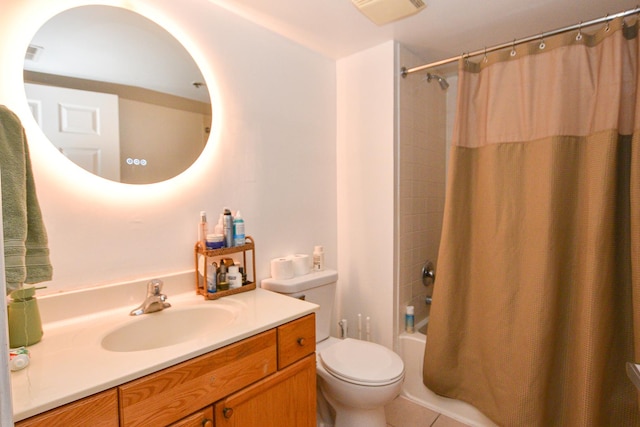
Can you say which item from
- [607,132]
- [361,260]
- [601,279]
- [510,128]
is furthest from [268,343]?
[607,132]

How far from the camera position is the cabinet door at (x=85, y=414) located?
71 centimetres

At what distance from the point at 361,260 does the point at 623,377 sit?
134 centimetres

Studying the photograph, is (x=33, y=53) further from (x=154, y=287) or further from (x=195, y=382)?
(x=195, y=382)

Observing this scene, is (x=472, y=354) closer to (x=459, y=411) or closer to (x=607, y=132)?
(x=459, y=411)

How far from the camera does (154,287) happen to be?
1.27 m

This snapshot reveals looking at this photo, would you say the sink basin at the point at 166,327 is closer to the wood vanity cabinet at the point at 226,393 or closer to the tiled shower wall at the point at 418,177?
the wood vanity cabinet at the point at 226,393

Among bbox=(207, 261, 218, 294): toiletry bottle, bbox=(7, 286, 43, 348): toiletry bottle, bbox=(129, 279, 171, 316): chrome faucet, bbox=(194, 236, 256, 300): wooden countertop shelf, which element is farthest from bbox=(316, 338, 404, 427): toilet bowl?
bbox=(7, 286, 43, 348): toiletry bottle

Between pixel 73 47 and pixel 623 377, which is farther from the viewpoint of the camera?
pixel 623 377

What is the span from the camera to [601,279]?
137 centimetres

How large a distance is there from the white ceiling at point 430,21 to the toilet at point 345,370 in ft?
4.47

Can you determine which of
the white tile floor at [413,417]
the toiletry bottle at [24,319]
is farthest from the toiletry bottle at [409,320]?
the toiletry bottle at [24,319]

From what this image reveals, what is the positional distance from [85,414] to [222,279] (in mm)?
752

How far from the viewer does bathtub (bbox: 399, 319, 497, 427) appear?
1.82m

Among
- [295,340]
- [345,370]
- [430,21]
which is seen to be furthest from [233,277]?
[430,21]
